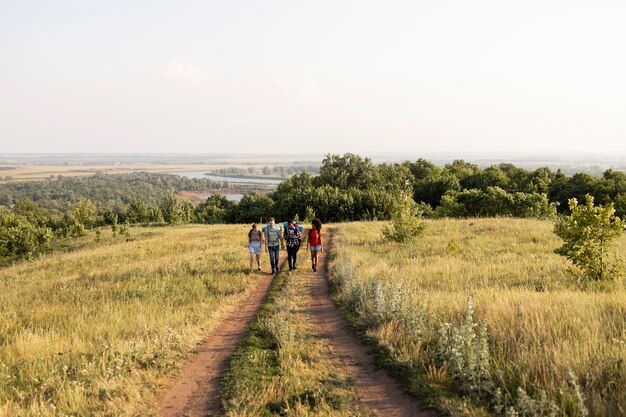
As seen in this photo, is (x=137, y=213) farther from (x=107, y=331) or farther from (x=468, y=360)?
(x=468, y=360)

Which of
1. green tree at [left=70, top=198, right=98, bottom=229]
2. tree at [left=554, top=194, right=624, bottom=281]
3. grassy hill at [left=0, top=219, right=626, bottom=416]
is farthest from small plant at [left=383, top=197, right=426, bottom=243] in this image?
green tree at [left=70, top=198, right=98, bottom=229]

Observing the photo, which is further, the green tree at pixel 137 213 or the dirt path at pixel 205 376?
the green tree at pixel 137 213

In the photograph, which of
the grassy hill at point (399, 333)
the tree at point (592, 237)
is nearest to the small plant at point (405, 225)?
the grassy hill at point (399, 333)

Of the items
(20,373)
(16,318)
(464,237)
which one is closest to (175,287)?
(16,318)

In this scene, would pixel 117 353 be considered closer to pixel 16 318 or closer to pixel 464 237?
pixel 16 318

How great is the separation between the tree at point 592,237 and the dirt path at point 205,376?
9740 mm

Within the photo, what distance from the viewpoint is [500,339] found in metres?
7.06

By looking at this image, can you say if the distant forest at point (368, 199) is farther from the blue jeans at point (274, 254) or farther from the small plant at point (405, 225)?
the blue jeans at point (274, 254)

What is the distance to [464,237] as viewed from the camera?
24891 mm

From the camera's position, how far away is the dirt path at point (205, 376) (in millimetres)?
5953

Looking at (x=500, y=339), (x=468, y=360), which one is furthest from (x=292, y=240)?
(x=468, y=360)

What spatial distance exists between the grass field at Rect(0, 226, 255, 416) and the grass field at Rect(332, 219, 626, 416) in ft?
12.7

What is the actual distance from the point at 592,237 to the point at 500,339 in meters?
7.38

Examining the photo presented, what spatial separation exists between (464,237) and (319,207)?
1285 inches
